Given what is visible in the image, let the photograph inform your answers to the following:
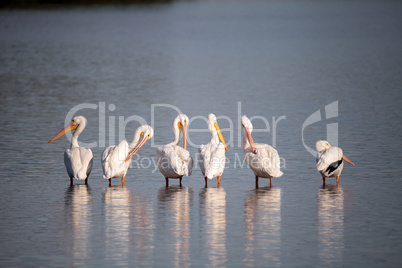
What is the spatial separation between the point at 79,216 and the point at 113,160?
160cm

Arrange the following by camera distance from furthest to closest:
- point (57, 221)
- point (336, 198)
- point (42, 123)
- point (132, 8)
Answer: point (132, 8), point (42, 123), point (336, 198), point (57, 221)

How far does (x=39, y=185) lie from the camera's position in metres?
10.4

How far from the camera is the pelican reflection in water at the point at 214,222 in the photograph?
Result: 7.40 meters

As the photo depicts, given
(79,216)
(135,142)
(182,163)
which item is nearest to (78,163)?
(135,142)

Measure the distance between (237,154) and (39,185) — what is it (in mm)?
3483

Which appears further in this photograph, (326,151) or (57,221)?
(326,151)

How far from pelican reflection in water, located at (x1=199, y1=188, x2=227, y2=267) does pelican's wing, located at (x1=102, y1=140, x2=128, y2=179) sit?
3.78 ft

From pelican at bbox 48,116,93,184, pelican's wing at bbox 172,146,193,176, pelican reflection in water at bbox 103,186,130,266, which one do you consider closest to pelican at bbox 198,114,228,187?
pelican's wing at bbox 172,146,193,176

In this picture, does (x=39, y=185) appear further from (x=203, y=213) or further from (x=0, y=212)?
(x=203, y=213)

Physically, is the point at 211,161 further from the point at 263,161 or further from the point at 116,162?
the point at 116,162

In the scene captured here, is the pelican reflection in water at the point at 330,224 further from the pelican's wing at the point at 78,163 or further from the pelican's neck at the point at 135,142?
the pelican's wing at the point at 78,163

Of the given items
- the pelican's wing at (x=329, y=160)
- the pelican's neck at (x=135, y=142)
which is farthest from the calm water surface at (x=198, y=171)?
the pelican's neck at (x=135, y=142)

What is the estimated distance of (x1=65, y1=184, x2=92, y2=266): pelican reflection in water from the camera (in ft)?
24.6

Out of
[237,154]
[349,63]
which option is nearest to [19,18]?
[349,63]
